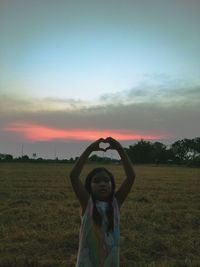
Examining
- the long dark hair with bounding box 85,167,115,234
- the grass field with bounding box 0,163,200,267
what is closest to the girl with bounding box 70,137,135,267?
the long dark hair with bounding box 85,167,115,234

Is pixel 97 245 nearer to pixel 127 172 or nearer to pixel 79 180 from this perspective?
pixel 79 180

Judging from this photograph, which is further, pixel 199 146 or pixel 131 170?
pixel 199 146

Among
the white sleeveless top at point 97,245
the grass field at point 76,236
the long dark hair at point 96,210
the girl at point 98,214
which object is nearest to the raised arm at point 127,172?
the girl at point 98,214

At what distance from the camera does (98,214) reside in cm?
364

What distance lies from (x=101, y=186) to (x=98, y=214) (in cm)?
20

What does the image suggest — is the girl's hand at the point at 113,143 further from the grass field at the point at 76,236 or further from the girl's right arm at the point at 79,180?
the grass field at the point at 76,236

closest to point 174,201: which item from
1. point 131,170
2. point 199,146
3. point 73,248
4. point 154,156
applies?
point 73,248

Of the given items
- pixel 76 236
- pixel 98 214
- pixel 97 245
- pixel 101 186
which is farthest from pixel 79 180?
pixel 76 236

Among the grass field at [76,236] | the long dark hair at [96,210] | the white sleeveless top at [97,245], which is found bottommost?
the grass field at [76,236]

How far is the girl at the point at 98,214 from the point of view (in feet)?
11.7

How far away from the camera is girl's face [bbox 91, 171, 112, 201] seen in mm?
3682

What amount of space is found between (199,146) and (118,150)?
473 ft

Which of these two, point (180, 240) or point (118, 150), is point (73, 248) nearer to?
point (180, 240)

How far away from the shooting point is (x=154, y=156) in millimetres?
124625
